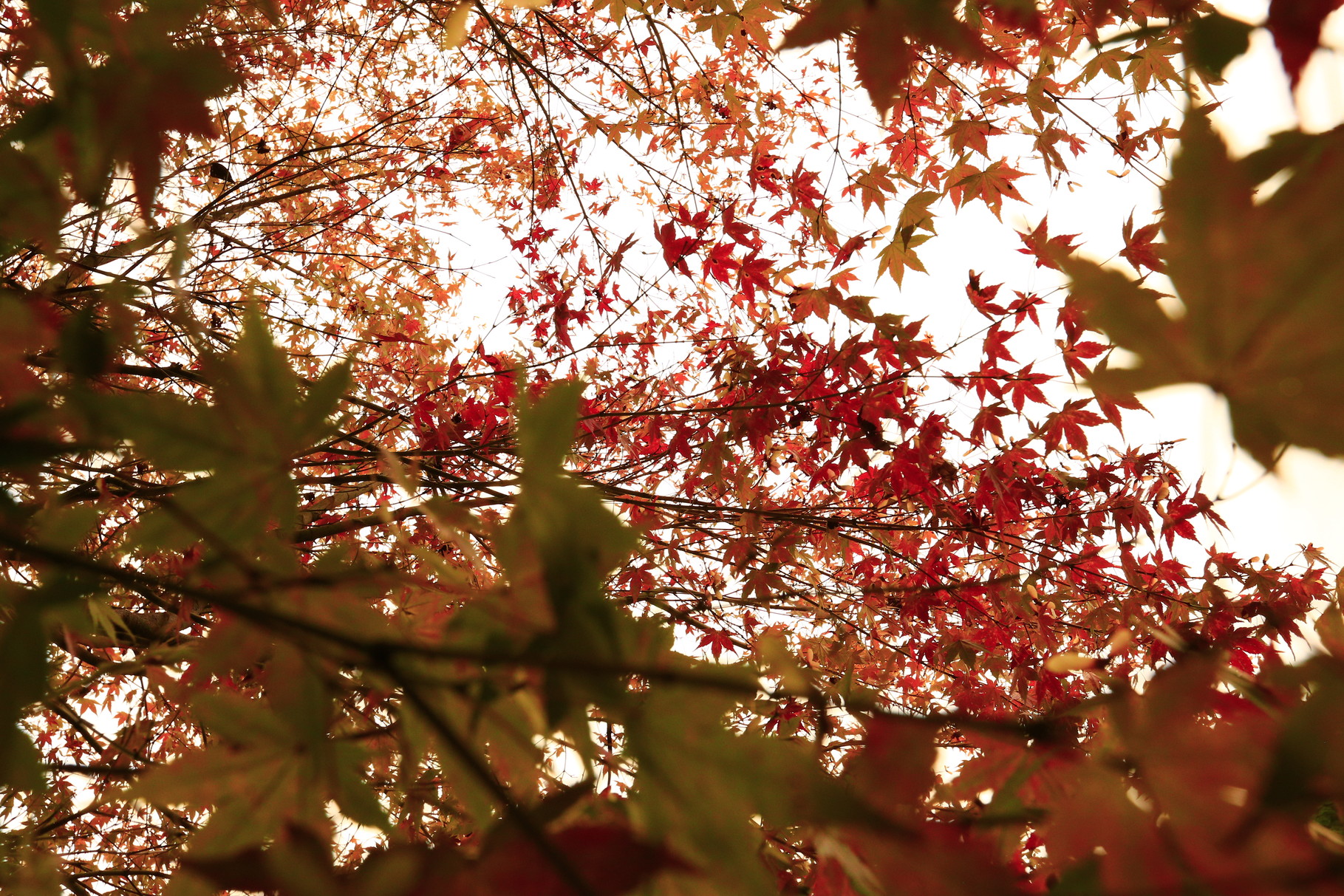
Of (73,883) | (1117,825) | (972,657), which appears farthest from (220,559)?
(972,657)

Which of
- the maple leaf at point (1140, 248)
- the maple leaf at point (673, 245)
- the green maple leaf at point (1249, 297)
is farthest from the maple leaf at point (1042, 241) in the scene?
the green maple leaf at point (1249, 297)

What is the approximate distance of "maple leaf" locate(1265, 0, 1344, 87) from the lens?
1.59ft

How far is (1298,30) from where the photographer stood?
1.59ft

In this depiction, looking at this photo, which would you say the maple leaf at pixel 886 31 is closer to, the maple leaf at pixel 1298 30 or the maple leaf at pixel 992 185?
the maple leaf at pixel 1298 30

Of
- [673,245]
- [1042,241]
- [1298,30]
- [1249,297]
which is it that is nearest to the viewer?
[1249,297]

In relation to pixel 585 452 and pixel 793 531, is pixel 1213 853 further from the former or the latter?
pixel 585 452

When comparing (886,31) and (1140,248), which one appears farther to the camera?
(1140,248)

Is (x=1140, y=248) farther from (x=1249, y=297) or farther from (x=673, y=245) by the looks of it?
(x=1249, y=297)

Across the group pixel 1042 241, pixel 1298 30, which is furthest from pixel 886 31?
pixel 1042 241

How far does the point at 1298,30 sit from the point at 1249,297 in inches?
10.7

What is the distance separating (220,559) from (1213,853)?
63 cm

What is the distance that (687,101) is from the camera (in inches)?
137

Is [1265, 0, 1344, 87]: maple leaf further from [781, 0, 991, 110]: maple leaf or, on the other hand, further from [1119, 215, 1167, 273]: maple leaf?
[1119, 215, 1167, 273]: maple leaf

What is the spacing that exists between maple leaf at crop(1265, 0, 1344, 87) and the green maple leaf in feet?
0.40
